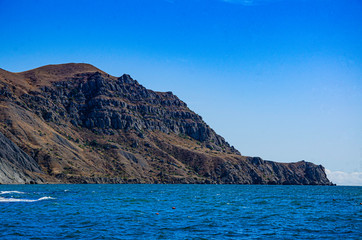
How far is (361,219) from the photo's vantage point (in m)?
51.2

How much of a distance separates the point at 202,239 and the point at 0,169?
125546 mm

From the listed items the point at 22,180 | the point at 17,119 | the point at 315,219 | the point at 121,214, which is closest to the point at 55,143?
the point at 17,119

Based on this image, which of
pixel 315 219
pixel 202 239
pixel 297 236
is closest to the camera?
pixel 202 239

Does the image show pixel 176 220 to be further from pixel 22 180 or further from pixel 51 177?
pixel 51 177

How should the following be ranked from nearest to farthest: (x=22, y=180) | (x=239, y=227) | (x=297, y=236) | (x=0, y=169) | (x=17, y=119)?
(x=297, y=236)
(x=239, y=227)
(x=0, y=169)
(x=22, y=180)
(x=17, y=119)

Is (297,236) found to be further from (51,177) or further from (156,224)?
(51,177)

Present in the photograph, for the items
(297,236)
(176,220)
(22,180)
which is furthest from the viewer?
(22,180)

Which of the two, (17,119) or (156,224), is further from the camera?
(17,119)

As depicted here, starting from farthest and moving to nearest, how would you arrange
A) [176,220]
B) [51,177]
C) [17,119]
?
[17,119]
[51,177]
[176,220]

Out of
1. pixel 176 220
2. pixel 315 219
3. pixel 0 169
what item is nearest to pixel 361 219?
pixel 315 219

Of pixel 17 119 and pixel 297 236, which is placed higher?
pixel 17 119

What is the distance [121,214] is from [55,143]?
159 m

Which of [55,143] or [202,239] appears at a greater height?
[55,143]

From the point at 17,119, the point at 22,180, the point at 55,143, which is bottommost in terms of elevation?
the point at 22,180
